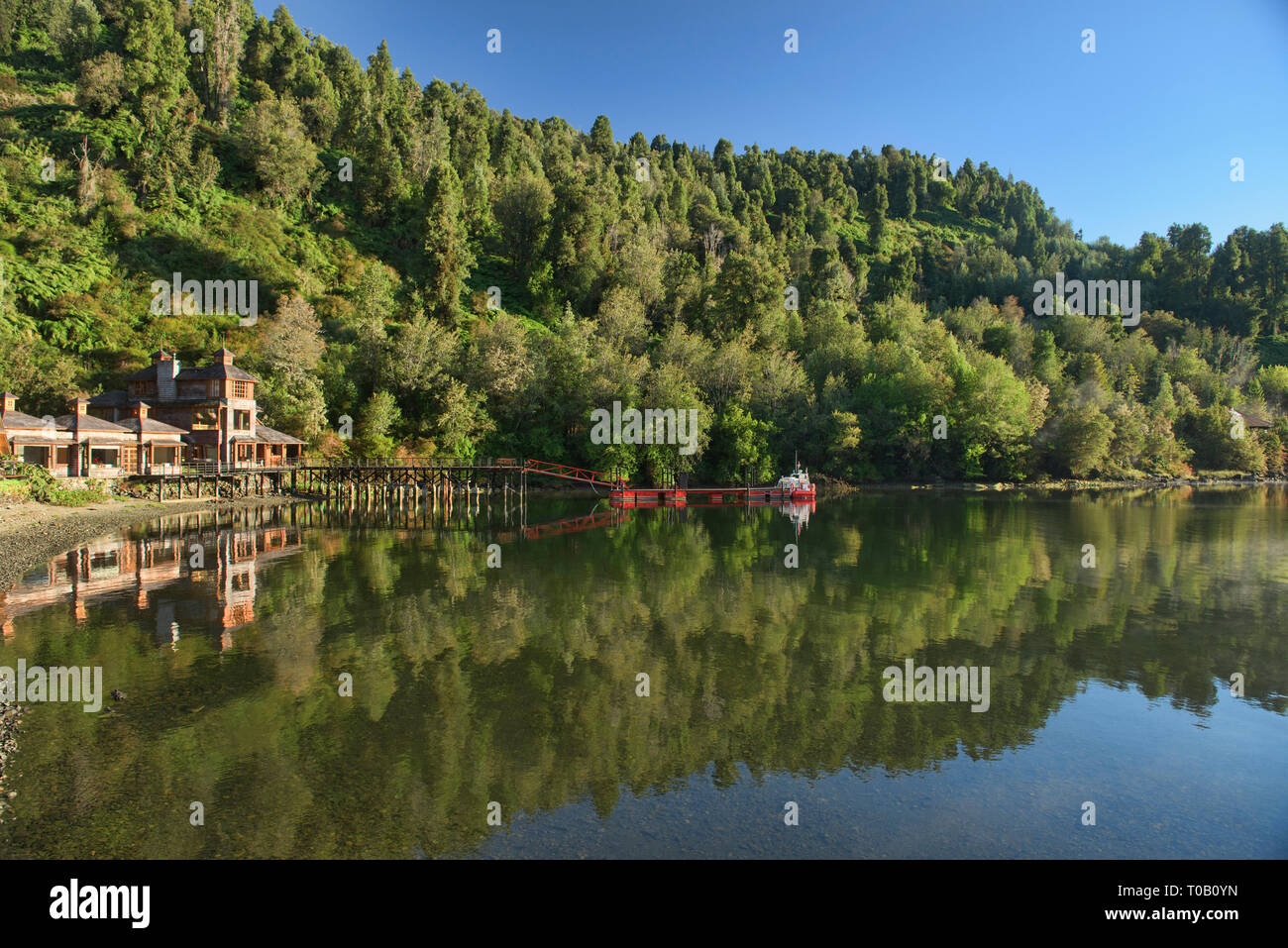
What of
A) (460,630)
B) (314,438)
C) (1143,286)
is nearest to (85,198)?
(314,438)

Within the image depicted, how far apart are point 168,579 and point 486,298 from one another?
63.2 meters

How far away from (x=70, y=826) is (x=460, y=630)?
9.63 metres

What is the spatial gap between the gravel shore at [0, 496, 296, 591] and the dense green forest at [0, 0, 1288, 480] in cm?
1566

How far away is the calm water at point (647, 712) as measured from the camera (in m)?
9.15

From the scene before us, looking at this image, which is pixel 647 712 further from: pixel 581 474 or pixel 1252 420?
pixel 1252 420

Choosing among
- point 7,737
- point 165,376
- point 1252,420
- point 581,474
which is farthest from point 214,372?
point 1252,420

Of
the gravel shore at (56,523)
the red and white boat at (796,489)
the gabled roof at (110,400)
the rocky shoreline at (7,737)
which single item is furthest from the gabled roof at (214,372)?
the rocky shoreline at (7,737)

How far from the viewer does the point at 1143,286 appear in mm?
125375

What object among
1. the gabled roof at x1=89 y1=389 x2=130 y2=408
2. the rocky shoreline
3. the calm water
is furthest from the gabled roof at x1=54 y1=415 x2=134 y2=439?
the rocky shoreline

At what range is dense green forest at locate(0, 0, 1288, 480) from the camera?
62.3 metres

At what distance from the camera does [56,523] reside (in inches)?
1341

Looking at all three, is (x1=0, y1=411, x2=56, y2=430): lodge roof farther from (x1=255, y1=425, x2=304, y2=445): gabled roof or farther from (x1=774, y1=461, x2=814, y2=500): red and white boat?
(x1=774, y1=461, x2=814, y2=500): red and white boat
